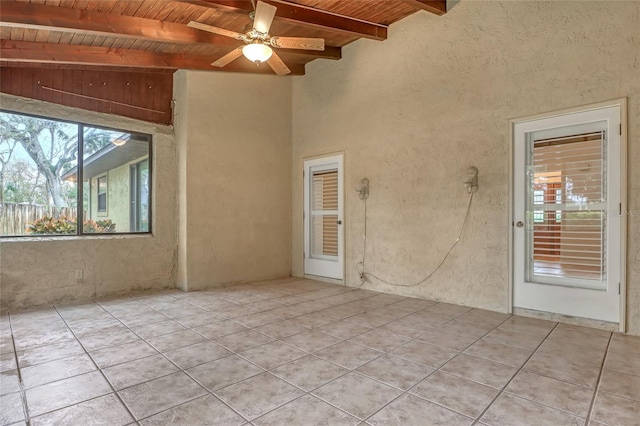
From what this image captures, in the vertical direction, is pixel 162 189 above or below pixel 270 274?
above

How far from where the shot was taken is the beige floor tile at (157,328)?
317 cm

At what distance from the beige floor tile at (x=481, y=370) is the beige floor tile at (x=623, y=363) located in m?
0.73

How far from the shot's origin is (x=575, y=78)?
340cm

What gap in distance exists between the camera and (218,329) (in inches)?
130

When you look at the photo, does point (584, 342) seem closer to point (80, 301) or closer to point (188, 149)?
point (188, 149)

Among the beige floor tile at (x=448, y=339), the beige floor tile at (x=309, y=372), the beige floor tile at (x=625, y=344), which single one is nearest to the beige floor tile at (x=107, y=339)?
the beige floor tile at (x=309, y=372)

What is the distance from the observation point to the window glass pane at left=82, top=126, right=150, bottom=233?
471cm

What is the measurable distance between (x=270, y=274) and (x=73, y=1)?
4372 millimetres

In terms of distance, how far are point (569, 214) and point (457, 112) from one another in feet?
5.47

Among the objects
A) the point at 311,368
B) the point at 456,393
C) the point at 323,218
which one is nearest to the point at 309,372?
the point at 311,368

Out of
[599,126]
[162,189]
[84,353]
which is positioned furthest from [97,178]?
[599,126]

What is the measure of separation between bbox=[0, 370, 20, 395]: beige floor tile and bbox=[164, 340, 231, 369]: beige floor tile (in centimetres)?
89

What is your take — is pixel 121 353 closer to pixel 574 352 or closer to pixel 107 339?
pixel 107 339

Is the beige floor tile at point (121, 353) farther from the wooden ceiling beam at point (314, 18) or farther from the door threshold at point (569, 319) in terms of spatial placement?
the door threshold at point (569, 319)
